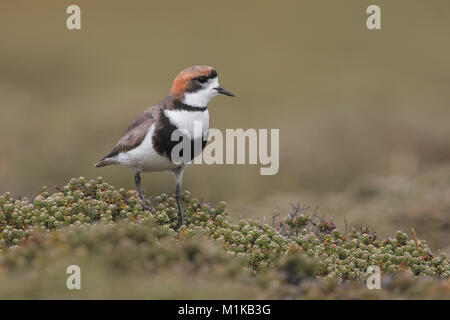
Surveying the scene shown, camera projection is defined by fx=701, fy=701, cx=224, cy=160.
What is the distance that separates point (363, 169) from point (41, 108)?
820 centimetres

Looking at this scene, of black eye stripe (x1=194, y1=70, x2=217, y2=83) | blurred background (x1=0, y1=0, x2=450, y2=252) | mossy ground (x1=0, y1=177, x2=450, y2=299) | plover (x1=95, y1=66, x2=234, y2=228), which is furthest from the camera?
blurred background (x1=0, y1=0, x2=450, y2=252)

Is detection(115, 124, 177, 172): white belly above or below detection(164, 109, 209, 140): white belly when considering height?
below

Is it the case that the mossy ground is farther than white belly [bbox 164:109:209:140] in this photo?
No

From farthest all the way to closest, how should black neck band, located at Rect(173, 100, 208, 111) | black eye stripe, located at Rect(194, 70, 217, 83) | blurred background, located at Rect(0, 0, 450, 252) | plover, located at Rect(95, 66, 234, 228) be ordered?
blurred background, located at Rect(0, 0, 450, 252) → black eye stripe, located at Rect(194, 70, 217, 83) → black neck band, located at Rect(173, 100, 208, 111) → plover, located at Rect(95, 66, 234, 228)

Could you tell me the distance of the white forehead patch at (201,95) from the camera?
7.65 metres

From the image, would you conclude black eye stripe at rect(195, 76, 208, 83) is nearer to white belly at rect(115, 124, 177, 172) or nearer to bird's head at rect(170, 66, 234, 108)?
bird's head at rect(170, 66, 234, 108)

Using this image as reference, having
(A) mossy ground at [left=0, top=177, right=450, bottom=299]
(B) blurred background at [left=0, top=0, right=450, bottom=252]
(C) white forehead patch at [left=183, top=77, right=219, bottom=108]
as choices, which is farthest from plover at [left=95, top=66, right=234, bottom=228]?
(B) blurred background at [left=0, top=0, right=450, bottom=252]

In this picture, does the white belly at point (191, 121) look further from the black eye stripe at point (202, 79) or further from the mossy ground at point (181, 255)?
the mossy ground at point (181, 255)

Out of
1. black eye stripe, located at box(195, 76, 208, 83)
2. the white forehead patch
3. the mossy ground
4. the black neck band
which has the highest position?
black eye stripe, located at box(195, 76, 208, 83)

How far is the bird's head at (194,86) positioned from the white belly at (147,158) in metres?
0.50

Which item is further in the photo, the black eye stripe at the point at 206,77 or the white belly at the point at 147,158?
the black eye stripe at the point at 206,77

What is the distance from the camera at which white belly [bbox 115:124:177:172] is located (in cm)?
746

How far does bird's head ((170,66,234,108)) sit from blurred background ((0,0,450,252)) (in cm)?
310

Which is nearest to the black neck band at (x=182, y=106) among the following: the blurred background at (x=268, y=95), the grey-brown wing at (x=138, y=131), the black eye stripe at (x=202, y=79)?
the grey-brown wing at (x=138, y=131)
